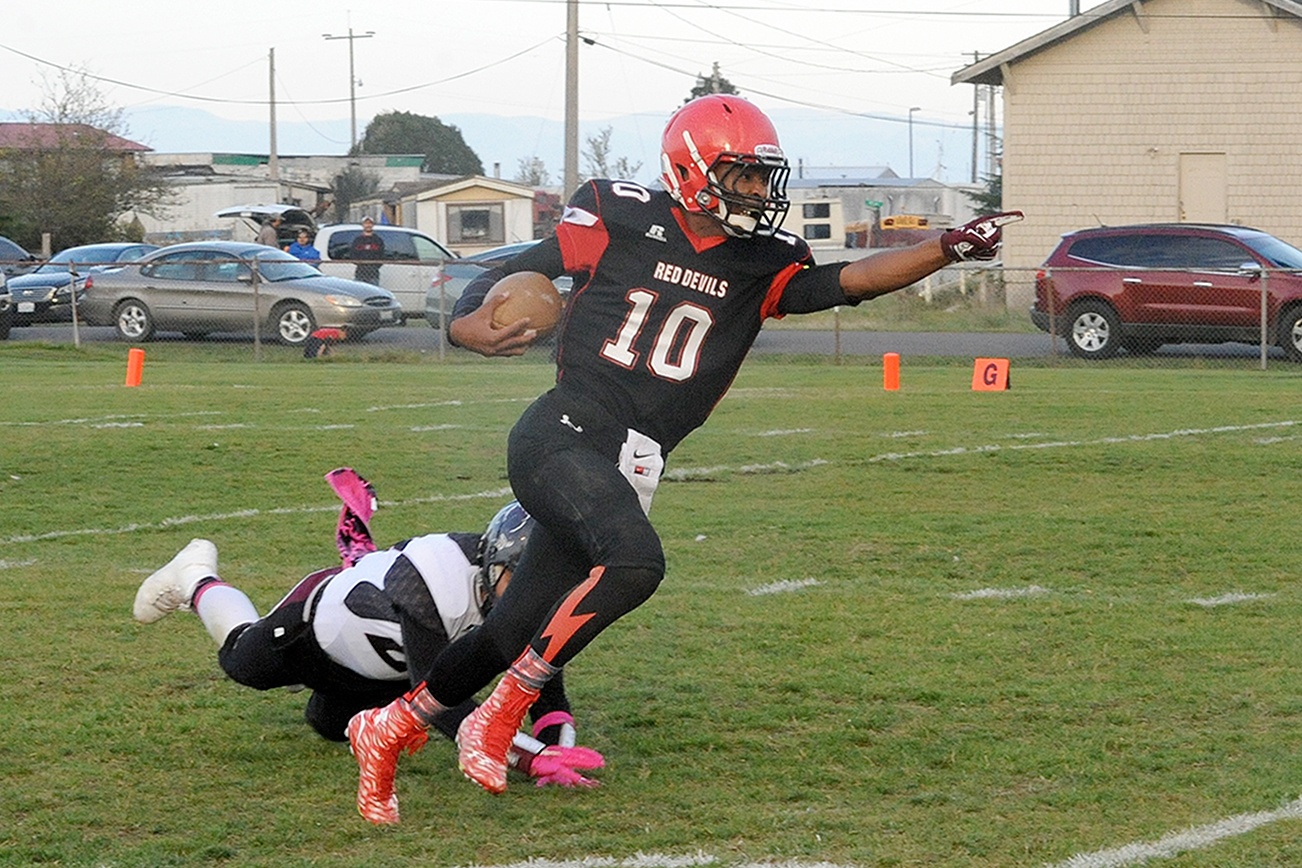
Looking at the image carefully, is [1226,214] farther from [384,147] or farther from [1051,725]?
[384,147]

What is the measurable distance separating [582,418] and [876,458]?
591cm

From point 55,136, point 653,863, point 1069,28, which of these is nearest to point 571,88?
point 1069,28

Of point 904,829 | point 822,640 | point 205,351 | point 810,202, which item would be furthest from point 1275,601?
point 810,202

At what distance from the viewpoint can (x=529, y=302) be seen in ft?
12.6

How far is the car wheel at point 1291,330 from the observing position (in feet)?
57.4

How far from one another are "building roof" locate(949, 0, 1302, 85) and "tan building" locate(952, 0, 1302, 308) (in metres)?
0.02

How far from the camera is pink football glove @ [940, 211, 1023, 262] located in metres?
3.91

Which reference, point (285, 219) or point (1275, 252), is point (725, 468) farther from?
point (285, 219)

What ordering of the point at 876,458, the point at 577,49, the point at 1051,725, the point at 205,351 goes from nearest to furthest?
the point at 1051,725 → the point at 876,458 → the point at 205,351 → the point at 577,49

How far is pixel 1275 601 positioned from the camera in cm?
573

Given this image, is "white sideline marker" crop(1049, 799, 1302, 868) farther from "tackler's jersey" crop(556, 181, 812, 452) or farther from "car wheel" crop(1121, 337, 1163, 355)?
"car wheel" crop(1121, 337, 1163, 355)

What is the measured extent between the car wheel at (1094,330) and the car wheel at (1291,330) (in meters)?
1.72

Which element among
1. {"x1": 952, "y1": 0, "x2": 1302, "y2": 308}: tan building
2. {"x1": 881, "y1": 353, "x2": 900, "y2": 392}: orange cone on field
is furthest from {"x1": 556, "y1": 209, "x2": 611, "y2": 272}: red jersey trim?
{"x1": 952, "y1": 0, "x2": 1302, "y2": 308}: tan building

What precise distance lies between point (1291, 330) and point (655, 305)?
15077 mm
